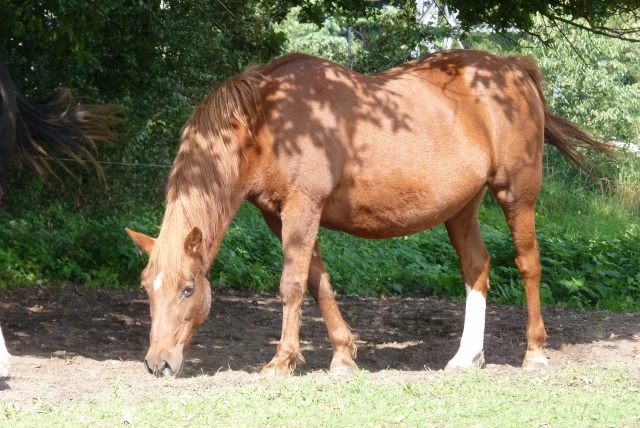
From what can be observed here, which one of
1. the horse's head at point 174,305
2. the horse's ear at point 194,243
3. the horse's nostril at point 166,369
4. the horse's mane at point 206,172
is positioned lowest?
the horse's nostril at point 166,369

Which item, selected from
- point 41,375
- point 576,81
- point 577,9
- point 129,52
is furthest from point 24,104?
point 576,81

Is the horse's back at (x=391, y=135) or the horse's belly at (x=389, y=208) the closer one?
the horse's back at (x=391, y=135)

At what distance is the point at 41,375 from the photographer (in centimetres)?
592

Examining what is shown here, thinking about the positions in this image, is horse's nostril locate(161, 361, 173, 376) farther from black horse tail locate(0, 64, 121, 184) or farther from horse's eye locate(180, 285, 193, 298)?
black horse tail locate(0, 64, 121, 184)

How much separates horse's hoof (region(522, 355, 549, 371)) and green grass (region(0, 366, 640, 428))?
3.41ft

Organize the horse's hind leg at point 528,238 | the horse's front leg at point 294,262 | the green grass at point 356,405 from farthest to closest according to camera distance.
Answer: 1. the horse's hind leg at point 528,238
2. the horse's front leg at point 294,262
3. the green grass at point 356,405

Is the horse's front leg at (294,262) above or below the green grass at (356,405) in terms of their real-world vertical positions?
above

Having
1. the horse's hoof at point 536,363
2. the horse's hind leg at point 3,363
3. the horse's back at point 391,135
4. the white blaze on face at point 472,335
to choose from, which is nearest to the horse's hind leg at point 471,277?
the white blaze on face at point 472,335

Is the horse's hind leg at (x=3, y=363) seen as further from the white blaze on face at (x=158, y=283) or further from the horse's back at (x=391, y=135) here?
the horse's back at (x=391, y=135)

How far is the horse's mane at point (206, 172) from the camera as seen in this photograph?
5.54m

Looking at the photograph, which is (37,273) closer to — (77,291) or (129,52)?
(77,291)

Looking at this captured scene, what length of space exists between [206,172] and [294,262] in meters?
0.78

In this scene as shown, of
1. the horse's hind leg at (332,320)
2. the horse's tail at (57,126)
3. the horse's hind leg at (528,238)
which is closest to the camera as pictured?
the horse's hind leg at (332,320)

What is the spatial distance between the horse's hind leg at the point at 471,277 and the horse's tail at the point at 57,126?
2710 millimetres
